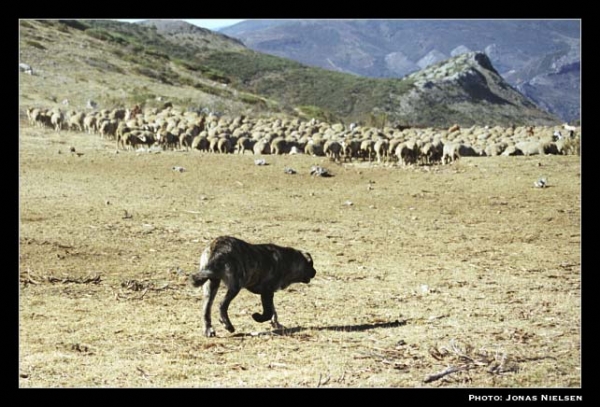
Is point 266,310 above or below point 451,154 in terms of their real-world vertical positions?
below

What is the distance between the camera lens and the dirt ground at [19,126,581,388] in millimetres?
6852

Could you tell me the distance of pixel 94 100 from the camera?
43062 millimetres

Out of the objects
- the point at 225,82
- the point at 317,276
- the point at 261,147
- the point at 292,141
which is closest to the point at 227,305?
the point at 317,276

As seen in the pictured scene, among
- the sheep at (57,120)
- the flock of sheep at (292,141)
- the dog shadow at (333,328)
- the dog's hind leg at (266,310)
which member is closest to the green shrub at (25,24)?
the flock of sheep at (292,141)

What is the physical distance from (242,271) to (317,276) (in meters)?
3.92

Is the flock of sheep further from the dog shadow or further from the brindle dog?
the brindle dog

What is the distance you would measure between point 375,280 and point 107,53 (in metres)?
54.8

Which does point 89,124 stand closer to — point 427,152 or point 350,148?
point 350,148

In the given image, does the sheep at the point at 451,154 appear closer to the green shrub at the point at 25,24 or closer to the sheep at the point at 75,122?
the sheep at the point at 75,122

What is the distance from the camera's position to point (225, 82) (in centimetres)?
7762

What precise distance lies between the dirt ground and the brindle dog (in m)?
0.29

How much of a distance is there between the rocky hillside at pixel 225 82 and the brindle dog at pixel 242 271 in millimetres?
31478

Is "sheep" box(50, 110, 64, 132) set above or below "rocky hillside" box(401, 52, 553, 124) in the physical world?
below

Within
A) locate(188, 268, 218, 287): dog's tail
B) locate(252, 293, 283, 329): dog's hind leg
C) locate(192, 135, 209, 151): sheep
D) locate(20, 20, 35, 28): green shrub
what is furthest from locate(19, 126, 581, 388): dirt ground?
locate(20, 20, 35, 28): green shrub
